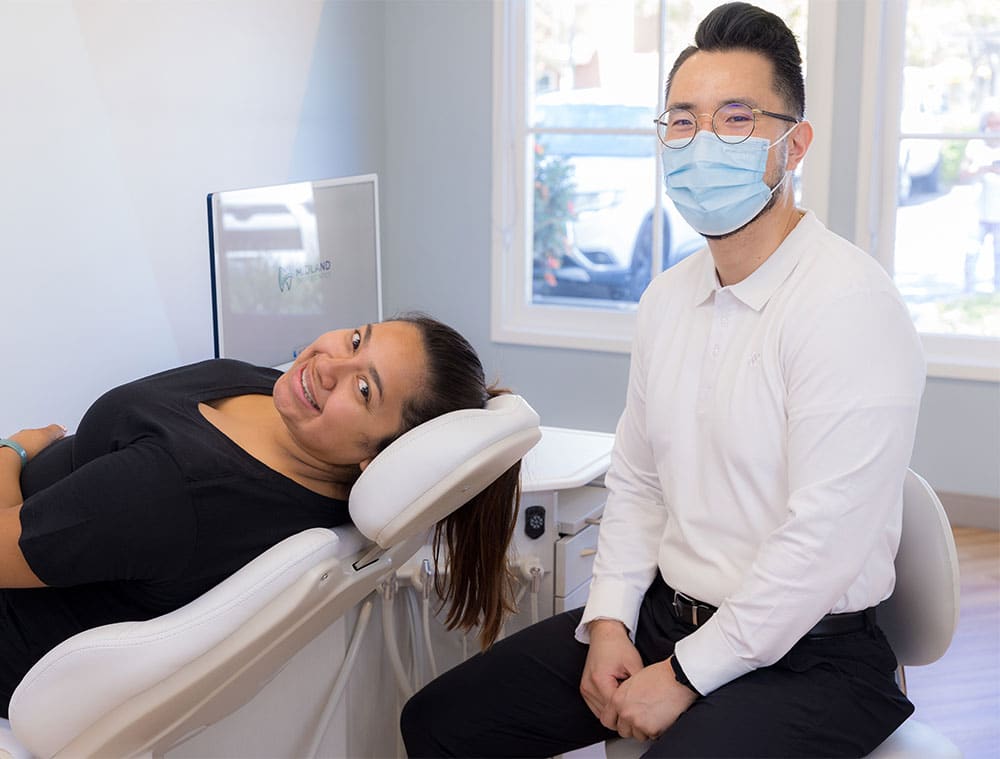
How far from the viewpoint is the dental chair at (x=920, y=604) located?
1.46 metres

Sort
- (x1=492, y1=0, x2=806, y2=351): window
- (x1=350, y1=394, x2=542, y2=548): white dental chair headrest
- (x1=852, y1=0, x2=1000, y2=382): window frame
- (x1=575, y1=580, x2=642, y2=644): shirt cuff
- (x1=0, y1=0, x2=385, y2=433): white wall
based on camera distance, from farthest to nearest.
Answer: (x1=492, y1=0, x2=806, y2=351): window, (x1=852, y1=0, x2=1000, y2=382): window frame, (x1=0, y1=0, x2=385, y2=433): white wall, (x1=575, y1=580, x2=642, y2=644): shirt cuff, (x1=350, y1=394, x2=542, y2=548): white dental chair headrest

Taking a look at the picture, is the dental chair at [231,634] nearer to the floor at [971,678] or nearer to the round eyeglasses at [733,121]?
the round eyeglasses at [733,121]

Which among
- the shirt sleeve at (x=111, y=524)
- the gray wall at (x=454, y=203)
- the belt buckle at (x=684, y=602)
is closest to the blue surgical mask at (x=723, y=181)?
the belt buckle at (x=684, y=602)

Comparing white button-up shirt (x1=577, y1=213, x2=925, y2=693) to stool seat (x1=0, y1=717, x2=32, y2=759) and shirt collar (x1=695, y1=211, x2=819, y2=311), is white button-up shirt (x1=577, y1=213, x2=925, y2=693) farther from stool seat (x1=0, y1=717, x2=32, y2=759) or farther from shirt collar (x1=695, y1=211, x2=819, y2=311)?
stool seat (x1=0, y1=717, x2=32, y2=759)

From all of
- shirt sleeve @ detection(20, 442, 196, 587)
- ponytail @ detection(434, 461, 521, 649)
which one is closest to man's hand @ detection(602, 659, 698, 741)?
ponytail @ detection(434, 461, 521, 649)

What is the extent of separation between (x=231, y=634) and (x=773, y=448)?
716 mm

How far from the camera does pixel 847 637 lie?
4.81 feet

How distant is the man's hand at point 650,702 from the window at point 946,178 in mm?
2460

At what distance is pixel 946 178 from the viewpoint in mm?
3615

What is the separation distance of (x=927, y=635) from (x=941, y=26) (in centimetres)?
259

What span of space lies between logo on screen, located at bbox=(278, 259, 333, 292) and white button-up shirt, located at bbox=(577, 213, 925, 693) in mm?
1136

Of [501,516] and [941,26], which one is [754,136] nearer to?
[501,516]

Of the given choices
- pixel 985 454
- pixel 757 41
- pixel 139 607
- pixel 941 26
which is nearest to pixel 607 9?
pixel 941 26

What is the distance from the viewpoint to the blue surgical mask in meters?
1.56
